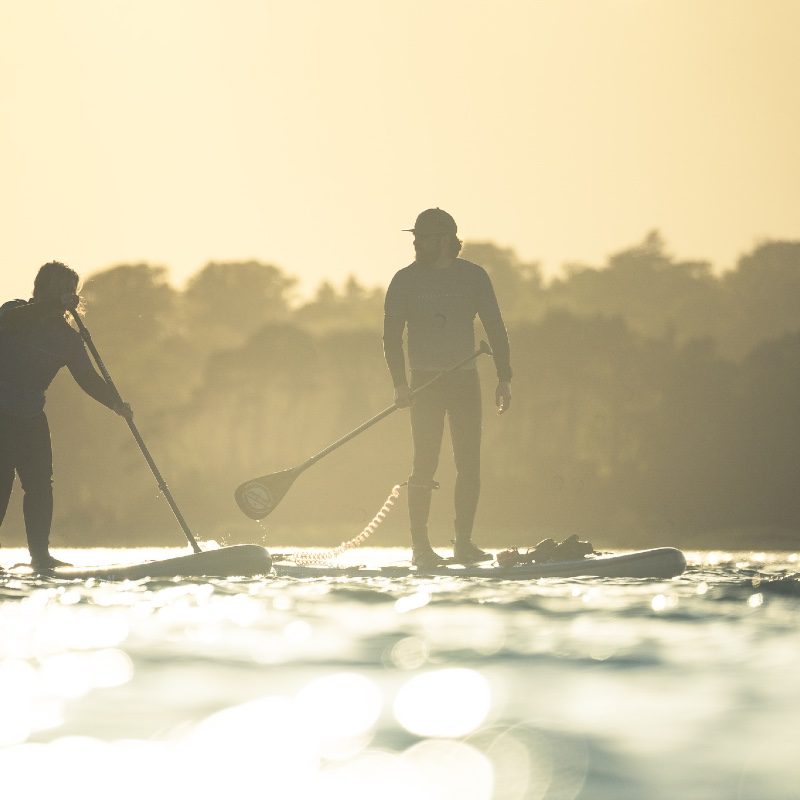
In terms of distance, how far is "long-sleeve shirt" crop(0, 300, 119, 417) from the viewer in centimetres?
1393

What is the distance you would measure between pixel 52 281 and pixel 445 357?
3.02 metres

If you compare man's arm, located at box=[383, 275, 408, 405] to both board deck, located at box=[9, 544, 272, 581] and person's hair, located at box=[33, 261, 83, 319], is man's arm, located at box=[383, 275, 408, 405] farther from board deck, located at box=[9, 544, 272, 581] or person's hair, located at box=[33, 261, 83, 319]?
person's hair, located at box=[33, 261, 83, 319]

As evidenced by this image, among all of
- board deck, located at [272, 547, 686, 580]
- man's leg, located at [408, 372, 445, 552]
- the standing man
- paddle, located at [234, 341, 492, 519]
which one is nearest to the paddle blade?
paddle, located at [234, 341, 492, 519]

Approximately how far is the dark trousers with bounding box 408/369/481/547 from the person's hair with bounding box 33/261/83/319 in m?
2.74

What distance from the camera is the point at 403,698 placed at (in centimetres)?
642

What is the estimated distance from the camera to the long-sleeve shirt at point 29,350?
1393 centimetres

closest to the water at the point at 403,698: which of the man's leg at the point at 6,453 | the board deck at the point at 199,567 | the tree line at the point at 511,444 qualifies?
the board deck at the point at 199,567

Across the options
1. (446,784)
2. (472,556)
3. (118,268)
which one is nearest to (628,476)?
(118,268)

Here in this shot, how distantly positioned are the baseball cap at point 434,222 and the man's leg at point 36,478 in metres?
3.21

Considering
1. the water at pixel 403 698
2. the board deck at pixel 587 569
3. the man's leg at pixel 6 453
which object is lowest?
the water at pixel 403 698

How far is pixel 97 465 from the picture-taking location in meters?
64.7

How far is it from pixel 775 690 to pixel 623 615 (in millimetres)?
2809

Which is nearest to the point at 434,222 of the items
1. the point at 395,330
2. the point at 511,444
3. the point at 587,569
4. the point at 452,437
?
the point at 395,330

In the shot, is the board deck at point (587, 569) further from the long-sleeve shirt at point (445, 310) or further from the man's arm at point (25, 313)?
the man's arm at point (25, 313)
